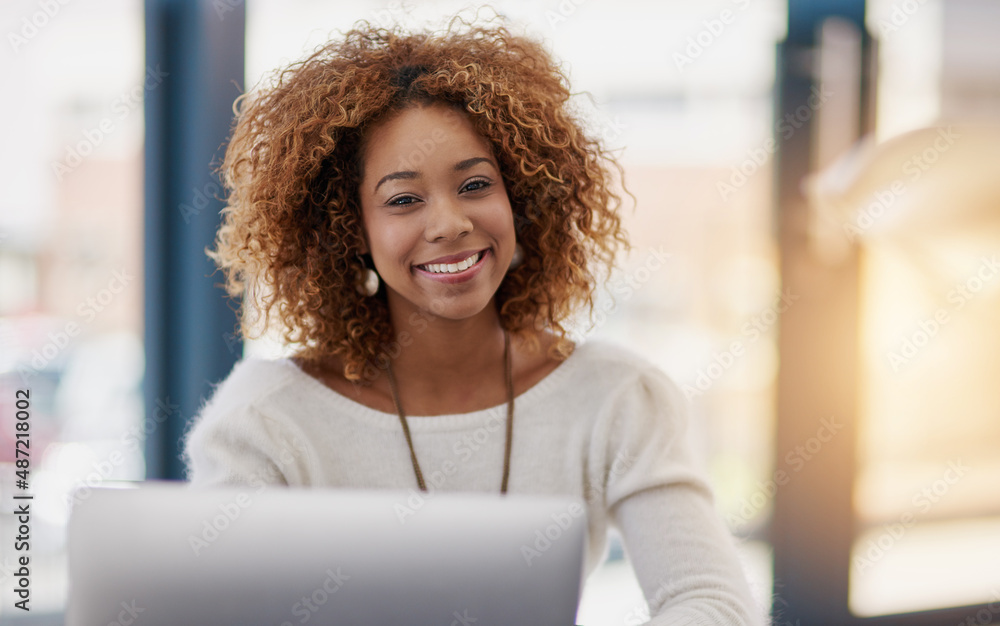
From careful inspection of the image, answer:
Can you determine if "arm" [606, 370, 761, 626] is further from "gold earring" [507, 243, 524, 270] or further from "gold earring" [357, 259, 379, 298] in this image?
"gold earring" [357, 259, 379, 298]

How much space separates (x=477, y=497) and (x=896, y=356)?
78.6 inches

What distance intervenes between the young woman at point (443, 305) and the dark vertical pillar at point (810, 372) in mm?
930

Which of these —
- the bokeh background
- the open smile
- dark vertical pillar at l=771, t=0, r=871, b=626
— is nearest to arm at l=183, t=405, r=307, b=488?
the open smile

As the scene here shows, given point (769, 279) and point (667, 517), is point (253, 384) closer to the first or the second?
point (667, 517)

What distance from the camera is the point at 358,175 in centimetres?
129

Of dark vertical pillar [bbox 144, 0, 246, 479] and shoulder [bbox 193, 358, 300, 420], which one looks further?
dark vertical pillar [bbox 144, 0, 246, 479]

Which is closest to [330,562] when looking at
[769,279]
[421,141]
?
[421,141]

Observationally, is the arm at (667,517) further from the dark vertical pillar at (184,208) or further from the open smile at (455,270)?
the dark vertical pillar at (184,208)

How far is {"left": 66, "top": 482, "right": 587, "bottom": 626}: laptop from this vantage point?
618mm

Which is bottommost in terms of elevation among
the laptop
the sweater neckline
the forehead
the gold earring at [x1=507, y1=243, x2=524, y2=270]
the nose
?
the laptop

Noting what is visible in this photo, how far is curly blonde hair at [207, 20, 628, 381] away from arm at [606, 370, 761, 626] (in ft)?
0.65

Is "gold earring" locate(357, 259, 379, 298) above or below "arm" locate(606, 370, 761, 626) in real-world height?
above

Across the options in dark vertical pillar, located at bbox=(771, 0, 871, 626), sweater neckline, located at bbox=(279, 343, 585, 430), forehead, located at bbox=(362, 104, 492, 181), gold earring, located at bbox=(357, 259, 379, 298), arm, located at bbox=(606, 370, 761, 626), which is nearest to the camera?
arm, located at bbox=(606, 370, 761, 626)

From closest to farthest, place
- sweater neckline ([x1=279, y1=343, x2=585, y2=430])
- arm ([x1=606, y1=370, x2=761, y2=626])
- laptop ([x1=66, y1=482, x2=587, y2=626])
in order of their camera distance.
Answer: laptop ([x1=66, y1=482, x2=587, y2=626]) < arm ([x1=606, y1=370, x2=761, y2=626]) < sweater neckline ([x1=279, y1=343, x2=585, y2=430])
